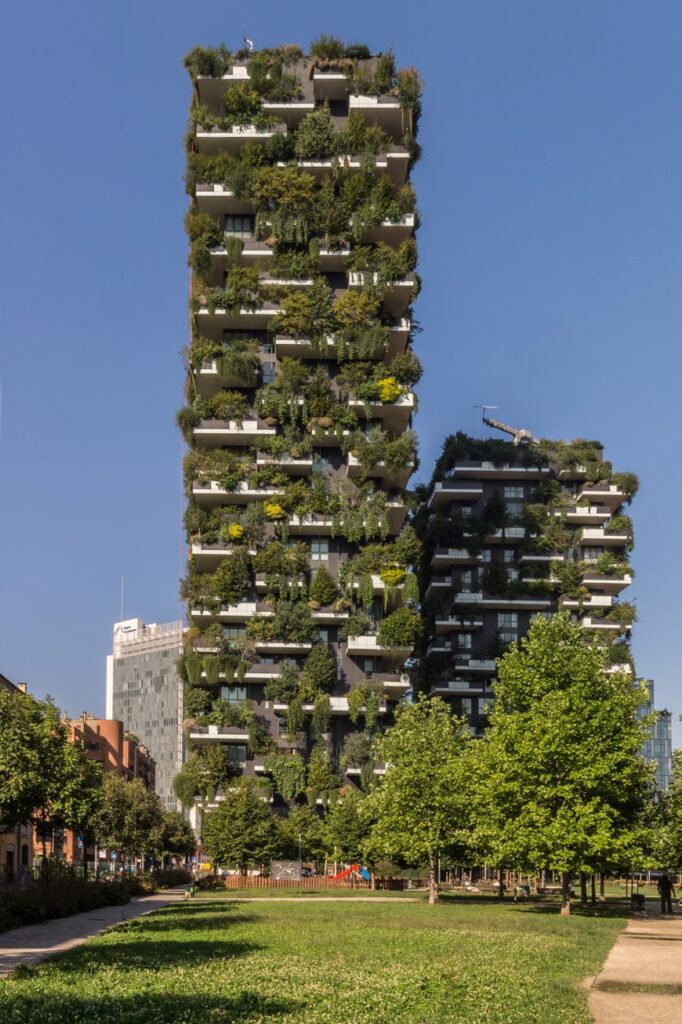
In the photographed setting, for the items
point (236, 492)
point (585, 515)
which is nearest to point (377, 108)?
point (236, 492)

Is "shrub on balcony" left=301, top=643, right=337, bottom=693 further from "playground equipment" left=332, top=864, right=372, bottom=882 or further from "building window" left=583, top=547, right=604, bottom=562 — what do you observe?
"building window" left=583, top=547, right=604, bottom=562

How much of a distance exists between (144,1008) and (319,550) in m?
80.7

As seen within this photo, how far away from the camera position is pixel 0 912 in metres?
42.6

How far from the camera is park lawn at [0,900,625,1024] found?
68.2 feet

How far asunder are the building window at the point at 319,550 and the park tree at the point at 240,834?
65.3ft

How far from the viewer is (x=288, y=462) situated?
100 meters

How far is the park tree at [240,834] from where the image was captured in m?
88.2

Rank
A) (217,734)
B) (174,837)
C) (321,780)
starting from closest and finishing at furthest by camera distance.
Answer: (321,780) < (217,734) < (174,837)

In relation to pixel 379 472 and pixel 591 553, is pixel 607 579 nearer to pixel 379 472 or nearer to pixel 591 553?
pixel 591 553

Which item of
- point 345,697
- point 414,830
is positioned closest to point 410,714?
point 414,830

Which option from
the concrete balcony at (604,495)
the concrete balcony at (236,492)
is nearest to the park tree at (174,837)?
the concrete balcony at (236,492)

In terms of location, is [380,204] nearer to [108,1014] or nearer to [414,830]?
[414,830]

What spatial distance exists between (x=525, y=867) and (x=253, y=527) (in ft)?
153

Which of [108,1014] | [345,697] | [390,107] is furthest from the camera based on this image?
[390,107]
